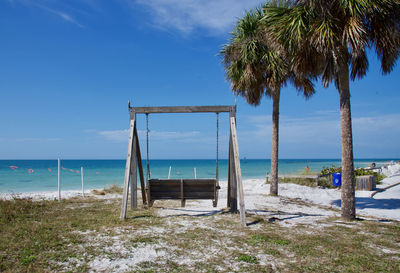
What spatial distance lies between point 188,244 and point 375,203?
9107 mm

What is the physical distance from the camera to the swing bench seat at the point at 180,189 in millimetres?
7855

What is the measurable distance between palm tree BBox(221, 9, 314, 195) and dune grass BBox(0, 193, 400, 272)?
6024 millimetres

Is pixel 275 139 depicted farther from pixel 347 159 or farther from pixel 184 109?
pixel 184 109

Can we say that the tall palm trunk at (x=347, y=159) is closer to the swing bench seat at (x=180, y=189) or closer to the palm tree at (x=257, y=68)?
the swing bench seat at (x=180, y=189)

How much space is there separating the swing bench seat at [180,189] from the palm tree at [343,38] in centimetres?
367

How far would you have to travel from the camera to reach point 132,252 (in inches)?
181

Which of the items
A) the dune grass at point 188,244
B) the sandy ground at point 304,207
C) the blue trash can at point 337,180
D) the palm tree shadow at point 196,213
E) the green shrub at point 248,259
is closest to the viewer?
the dune grass at point 188,244

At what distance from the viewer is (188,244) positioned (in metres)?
5.05

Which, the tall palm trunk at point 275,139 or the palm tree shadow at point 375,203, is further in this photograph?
the tall palm trunk at point 275,139

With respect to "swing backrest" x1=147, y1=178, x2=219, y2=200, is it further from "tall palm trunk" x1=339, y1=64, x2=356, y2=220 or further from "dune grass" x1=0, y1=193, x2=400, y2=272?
"tall palm trunk" x1=339, y1=64, x2=356, y2=220

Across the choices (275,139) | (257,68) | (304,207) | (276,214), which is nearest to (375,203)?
(304,207)

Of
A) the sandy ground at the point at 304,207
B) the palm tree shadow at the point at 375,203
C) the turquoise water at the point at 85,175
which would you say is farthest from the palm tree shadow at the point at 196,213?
the palm tree shadow at the point at 375,203

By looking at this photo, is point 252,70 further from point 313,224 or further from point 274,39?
point 313,224

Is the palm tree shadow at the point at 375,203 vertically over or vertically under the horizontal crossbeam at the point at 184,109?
under
